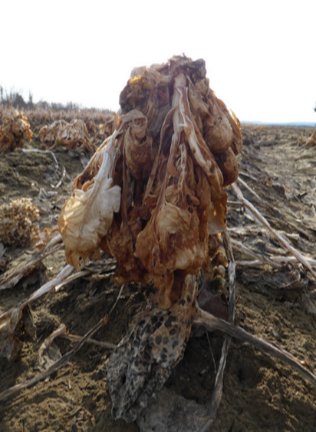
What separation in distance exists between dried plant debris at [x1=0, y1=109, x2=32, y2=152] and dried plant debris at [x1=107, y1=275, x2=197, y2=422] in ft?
20.0

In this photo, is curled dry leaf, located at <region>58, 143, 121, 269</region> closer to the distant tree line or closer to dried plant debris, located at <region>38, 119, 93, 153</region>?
dried plant debris, located at <region>38, 119, 93, 153</region>

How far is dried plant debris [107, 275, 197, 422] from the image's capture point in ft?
4.24

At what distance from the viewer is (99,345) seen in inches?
65.1

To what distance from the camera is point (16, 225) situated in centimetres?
321

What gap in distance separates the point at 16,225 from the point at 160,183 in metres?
2.56

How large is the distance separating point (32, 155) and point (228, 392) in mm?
6398

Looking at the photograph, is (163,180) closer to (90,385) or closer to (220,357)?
(220,357)

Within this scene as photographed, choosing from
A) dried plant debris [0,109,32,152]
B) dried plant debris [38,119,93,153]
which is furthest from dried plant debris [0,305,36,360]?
dried plant debris [38,119,93,153]

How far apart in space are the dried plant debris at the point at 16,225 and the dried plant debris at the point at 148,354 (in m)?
2.32

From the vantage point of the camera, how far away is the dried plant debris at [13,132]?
605cm

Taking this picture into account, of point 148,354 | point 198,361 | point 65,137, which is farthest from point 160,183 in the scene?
point 65,137

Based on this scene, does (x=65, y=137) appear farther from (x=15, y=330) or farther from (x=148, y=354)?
(x=148, y=354)

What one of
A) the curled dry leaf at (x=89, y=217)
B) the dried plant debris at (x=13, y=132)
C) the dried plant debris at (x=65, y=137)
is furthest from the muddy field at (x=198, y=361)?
the dried plant debris at (x=65, y=137)

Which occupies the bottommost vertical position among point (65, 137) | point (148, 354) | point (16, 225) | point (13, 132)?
point (16, 225)
